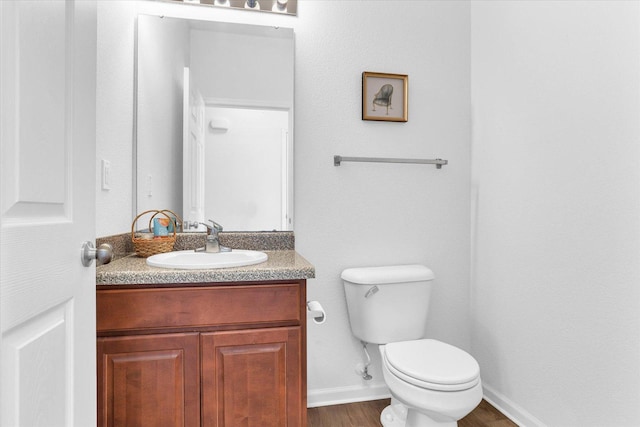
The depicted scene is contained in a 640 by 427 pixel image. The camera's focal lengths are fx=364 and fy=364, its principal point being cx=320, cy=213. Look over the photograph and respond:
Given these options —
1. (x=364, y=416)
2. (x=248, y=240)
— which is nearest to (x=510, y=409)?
(x=364, y=416)

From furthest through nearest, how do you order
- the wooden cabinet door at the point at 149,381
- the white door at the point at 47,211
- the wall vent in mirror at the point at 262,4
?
the wall vent in mirror at the point at 262,4 < the wooden cabinet door at the point at 149,381 < the white door at the point at 47,211

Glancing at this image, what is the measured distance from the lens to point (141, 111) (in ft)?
5.42

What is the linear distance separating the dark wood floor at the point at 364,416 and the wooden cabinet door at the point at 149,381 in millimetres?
849

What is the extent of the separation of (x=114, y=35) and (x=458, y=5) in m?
1.79

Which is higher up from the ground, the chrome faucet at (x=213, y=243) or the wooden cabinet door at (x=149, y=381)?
the chrome faucet at (x=213, y=243)

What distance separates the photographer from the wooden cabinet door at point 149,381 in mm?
1076

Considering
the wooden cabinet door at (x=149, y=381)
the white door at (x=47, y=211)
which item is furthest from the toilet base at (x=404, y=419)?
the white door at (x=47, y=211)

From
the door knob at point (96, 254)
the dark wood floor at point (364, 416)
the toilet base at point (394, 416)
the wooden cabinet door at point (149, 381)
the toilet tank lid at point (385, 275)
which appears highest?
the door knob at point (96, 254)

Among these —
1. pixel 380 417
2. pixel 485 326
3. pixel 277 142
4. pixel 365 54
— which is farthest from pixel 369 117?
pixel 380 417

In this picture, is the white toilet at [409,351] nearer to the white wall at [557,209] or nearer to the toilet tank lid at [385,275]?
the toilet tank lid at [385,275]

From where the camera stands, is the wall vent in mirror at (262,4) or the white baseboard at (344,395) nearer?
the wall vent in mirror at (262,4)

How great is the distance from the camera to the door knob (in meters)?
0.83

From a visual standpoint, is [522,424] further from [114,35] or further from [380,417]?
[114,35]

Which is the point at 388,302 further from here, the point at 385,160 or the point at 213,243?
the point at 213,243
